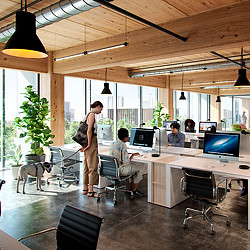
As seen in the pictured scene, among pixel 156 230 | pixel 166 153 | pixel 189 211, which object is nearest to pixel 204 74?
pixel 166 153

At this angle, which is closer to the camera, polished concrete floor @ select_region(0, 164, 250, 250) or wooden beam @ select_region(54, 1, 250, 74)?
polished concrete floor @ select_region(0, 164, 250, 250)

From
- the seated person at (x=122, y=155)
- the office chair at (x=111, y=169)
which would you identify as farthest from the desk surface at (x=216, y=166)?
the office chair at (x=111, y=169)

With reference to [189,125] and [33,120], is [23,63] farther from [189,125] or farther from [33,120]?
[189,125]

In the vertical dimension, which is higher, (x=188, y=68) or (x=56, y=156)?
(x=188, y=68)

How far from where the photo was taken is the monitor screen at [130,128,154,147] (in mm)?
5238

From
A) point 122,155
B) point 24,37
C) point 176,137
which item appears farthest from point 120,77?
point 24,37

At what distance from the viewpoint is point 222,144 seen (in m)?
4.32

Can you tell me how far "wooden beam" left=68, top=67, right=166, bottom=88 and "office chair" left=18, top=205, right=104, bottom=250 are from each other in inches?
248

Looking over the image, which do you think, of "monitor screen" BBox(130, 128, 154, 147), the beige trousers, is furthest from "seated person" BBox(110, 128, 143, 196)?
"monitor screen" BBox(130, 128, 154, 147)

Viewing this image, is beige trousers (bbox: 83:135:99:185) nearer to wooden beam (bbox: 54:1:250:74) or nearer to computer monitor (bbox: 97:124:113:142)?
computer monitor (bbox: 97:124:113:142)

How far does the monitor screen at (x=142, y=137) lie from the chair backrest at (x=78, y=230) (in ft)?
11.1

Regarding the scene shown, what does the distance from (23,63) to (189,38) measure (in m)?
4.35

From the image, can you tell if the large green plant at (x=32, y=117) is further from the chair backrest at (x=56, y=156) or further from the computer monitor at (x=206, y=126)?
the computer monitor at (x=206, y=126)

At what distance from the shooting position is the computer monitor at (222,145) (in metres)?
4.20
